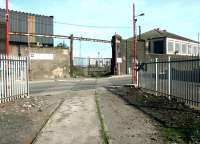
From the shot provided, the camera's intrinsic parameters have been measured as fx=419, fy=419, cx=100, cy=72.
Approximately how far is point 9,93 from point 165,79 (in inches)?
287

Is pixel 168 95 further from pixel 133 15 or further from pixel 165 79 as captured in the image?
pixel 133 15

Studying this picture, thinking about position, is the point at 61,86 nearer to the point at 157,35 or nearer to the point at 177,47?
the point at 157,35

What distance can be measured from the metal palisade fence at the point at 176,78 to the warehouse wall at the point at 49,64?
22.0 m

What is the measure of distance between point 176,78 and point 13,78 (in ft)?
23.9

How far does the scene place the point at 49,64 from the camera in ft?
153

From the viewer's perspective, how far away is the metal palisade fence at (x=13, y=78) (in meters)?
17.7

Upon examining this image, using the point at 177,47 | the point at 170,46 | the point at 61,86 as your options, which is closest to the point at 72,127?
the point at 61,86

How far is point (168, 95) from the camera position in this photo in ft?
64.0

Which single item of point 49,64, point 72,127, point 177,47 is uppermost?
point 177,47

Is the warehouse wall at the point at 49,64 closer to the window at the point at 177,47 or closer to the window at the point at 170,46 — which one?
the window at the point at 170,46

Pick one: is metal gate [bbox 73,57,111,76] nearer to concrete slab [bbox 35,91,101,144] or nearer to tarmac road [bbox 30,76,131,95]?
tarmac road [bbox 30,76,131,95]

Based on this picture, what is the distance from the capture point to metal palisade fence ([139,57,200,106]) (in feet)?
53.0

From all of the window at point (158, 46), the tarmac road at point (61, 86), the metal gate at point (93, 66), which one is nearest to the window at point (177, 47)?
the window at point (158, 46)

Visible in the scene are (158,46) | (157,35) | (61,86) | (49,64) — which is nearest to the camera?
(61,86)
